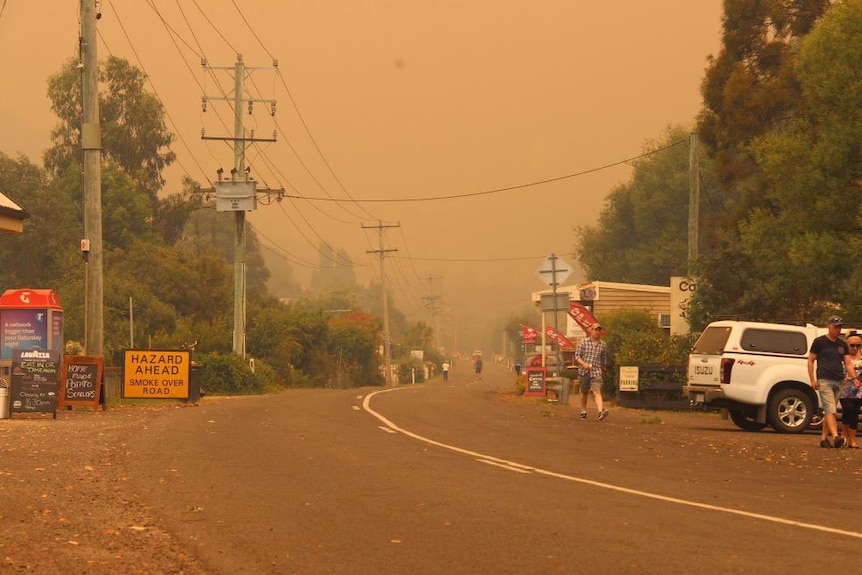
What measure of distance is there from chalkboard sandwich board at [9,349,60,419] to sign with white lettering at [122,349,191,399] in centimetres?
724

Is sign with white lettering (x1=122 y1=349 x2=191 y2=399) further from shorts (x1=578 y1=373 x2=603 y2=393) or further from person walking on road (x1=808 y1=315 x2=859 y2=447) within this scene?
person walking on road (x1=808 y1=315 x2=859 y2=447)

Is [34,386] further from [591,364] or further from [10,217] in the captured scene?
[591,364]

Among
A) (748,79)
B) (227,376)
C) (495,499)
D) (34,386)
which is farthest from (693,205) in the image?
(495,499)

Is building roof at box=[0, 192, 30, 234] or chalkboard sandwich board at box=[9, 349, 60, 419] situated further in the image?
building roof at box=[0, 192, 30, 234]

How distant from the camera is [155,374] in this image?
29625mm

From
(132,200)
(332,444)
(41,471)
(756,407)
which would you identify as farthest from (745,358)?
(132,200)

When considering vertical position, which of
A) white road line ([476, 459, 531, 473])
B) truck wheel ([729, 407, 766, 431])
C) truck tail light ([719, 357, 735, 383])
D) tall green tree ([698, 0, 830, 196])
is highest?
tall green tree ([698, 0, 830, 196])

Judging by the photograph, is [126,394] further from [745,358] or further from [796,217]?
[796,217]

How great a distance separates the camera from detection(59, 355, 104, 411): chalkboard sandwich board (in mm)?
25016

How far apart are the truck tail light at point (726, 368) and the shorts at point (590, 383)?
2.58 m

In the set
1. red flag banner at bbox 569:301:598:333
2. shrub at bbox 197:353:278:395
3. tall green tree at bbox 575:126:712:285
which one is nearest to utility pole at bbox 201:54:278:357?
shrub at bbox 197:353:278:395

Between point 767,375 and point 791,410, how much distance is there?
33.6 inches

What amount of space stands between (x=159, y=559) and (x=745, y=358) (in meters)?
15.7

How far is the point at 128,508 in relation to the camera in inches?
403
